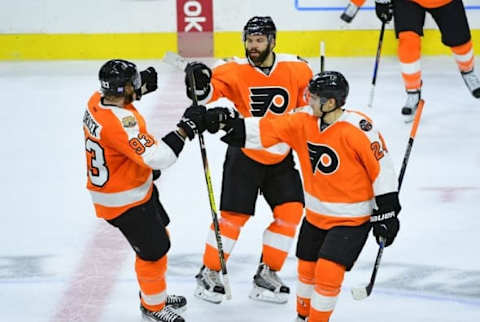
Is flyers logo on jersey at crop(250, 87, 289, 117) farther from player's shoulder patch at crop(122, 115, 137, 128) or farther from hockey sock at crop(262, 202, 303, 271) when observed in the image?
player's shoulder patch at crop(122, 115, 137, 128)

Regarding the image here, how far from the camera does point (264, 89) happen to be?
3.77 m

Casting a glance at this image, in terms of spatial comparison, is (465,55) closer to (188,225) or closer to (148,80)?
(188,225)

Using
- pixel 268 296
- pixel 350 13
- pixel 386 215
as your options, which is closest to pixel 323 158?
pixel 386 215

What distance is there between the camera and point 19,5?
746cm

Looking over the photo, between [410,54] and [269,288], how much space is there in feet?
8.71

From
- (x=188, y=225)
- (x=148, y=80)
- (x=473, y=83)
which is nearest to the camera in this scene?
(x=148, y=80)

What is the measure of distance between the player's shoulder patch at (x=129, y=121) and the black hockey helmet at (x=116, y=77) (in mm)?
91

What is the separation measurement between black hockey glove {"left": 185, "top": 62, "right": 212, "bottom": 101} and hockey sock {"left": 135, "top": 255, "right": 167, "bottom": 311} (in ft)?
2.11

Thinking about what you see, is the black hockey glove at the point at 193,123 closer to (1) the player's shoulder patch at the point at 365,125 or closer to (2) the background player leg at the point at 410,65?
(1) the player's shoulder patch at the point at 365,125

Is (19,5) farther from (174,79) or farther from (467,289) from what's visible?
(467,289)

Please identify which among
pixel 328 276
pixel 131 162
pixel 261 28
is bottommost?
pixel 328 276

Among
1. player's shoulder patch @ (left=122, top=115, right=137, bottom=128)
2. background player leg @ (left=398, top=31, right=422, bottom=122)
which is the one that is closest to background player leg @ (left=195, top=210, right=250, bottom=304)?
player's shoulder patch @ (left=122, top=115, right=137, bottom=128)

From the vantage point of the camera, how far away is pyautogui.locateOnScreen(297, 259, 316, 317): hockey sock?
3406 mm

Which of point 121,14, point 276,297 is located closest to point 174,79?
point 121,14
